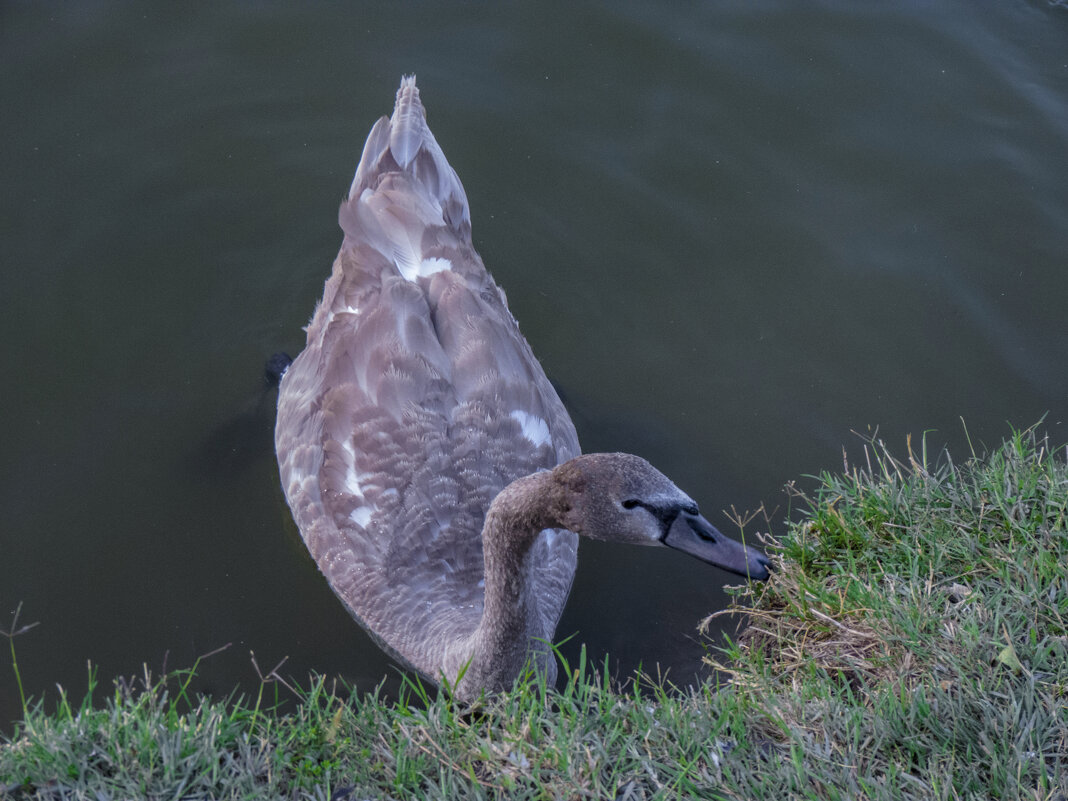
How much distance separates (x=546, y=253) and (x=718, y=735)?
3798mm

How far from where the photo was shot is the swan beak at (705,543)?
303cm

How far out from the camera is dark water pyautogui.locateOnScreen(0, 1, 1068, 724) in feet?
15.5

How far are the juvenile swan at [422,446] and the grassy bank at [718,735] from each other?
23.9 inches

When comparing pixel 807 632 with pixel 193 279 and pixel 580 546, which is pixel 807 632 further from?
pixel 193 279

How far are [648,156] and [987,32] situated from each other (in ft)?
9.56

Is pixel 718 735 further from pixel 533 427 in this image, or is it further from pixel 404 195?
pixel 404 195

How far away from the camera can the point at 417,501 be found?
4.13 meters

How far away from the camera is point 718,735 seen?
2861mm

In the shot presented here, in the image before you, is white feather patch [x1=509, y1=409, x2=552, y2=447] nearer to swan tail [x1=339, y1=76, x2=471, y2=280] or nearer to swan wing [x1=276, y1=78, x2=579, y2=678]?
swan wing [x1=276, y1=78, x2=579, y2=678]

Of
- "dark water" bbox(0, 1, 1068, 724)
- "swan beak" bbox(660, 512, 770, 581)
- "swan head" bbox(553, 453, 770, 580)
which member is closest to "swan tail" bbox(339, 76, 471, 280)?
"dark water" bbox(0, 1, 1068, 724)

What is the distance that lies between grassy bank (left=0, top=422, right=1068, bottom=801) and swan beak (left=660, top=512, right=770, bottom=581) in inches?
16.9

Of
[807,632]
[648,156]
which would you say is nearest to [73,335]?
[648,156]

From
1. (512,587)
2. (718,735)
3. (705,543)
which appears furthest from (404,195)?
(718,735)

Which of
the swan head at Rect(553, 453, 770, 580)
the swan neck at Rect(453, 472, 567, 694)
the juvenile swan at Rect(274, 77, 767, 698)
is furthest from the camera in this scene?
the juvenile swan at Rect(274, 77, 767, 698)
